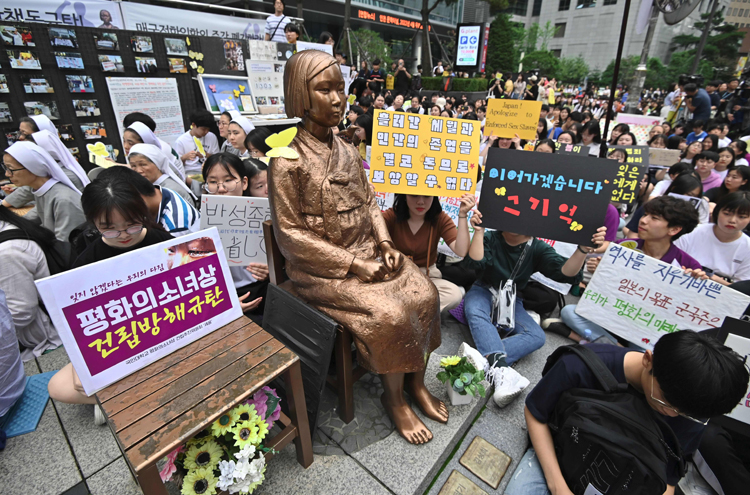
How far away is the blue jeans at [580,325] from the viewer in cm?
342

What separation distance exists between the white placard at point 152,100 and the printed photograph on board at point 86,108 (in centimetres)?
26

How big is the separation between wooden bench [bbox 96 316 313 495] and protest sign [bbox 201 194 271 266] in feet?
2.98

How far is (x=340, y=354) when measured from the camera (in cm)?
222

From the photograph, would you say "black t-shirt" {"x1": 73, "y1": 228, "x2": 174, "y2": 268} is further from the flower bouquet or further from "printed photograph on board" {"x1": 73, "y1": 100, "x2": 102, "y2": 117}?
"printed photograph on board" {"x1": 73, "y1": 100, "x2": 102, "y2": 117}

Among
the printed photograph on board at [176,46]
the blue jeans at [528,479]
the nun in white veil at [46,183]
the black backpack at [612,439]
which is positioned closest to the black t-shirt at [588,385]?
the black backpack at [612,439]

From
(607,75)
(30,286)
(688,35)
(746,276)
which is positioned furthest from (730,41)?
(30,286)

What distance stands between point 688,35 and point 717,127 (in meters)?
57.5

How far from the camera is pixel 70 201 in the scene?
11.5ft

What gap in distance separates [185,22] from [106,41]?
8.86ft

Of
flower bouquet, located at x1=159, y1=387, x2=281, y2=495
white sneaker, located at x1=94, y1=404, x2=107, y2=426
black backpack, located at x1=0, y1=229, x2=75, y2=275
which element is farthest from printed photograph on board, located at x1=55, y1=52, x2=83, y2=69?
flower bouquet, located at x1=159, y1=387, x2=281, y2=495

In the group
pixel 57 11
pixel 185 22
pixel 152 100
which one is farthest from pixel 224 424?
pixel 185 22

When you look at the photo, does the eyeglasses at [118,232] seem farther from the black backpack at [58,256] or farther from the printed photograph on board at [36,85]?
the printed photograph on board at [36,85]

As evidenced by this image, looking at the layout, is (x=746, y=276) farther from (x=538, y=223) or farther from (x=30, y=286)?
(x=30, y=286)

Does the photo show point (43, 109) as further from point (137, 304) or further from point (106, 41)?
point (137, 304)
